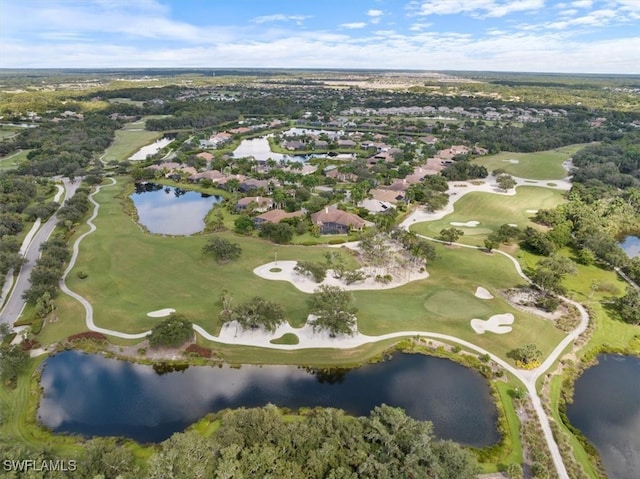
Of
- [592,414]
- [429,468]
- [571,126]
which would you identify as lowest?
[592,414]

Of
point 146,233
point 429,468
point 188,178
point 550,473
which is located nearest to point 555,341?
point 550,473

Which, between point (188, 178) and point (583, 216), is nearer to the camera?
point (583, 216)

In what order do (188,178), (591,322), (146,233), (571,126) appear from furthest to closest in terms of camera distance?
1. (571,126)
2. (188,178)
3. (146,233)
4. (591,322)

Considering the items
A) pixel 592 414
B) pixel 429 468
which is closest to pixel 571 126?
pixel 592 414

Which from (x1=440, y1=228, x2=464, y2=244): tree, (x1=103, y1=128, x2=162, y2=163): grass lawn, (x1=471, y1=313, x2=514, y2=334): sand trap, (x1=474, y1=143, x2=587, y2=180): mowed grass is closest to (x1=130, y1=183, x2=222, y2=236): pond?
(x1=103, y1=128, x2=162, y2=163): grass lawn

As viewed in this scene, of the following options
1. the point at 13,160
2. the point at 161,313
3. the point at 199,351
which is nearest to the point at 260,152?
the point at 13,160

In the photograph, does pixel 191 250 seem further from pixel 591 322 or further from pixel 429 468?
pixel 591 322

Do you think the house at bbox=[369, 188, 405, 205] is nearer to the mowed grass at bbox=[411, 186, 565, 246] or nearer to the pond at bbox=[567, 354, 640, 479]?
the mowed grass at bbox=[411, 186, 565, 246]

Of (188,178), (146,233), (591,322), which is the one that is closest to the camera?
(591,322)

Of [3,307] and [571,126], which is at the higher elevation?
[571,126]
